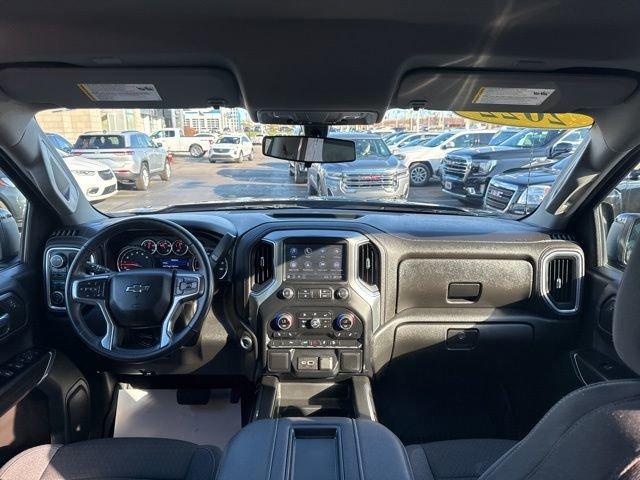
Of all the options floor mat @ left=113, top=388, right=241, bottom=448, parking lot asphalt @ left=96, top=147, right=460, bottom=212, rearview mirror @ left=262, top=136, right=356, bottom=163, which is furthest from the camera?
parking lot asphalt @ left=96, top=147, right=460, bottom=212

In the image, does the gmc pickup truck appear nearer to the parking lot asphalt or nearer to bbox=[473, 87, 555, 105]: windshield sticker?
the parking lot asphalt

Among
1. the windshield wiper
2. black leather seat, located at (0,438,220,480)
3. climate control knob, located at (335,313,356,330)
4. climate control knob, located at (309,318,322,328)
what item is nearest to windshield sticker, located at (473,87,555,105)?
the windshield wiper

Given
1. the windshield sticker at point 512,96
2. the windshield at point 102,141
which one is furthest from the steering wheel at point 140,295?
the windshield at point 102,141

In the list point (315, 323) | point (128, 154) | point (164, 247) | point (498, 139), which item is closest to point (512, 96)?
point (315, 323)

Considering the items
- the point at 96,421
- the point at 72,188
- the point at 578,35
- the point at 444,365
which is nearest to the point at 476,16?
the point at 578,35

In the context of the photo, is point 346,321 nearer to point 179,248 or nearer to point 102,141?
point 179,248

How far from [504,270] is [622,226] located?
26.7 inches

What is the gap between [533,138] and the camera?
12.2 feet

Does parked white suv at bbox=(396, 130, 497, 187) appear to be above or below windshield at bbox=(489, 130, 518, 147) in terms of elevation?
below

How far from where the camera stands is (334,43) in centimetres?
179

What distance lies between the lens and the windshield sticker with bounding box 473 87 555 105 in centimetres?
226

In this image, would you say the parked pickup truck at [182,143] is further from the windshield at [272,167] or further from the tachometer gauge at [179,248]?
the tachometer gauge at [179,248]

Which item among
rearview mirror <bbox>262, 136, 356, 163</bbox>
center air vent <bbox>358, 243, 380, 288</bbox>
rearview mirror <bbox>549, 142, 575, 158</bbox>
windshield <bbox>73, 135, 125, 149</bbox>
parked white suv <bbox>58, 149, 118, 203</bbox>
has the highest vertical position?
rearview mirror <bbox>262, 136, 356, 163</bbox>

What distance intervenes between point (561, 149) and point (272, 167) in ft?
6.85
